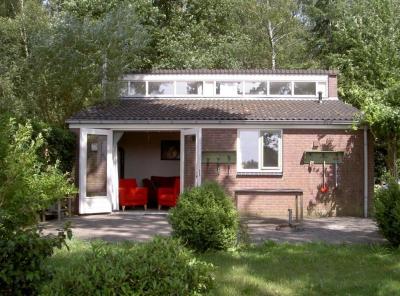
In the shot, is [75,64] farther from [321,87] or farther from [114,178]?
[321,87]

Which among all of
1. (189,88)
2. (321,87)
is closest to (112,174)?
(189,88)

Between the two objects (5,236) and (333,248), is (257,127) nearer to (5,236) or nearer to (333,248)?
(333,248)

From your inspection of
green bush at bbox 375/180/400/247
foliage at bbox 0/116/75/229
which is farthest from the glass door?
green bush at bbox 375/180/400/247

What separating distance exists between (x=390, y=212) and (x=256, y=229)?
12.8 ft

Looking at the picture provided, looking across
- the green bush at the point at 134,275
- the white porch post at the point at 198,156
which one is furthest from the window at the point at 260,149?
the green bush at the point at 134,275

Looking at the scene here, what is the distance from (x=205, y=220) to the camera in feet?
29.8

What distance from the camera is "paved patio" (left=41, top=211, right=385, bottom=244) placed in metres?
11.1

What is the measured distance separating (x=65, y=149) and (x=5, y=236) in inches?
427

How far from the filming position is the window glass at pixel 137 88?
20250 mm

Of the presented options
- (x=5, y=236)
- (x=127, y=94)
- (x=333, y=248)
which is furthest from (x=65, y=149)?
(x=5, y=236)

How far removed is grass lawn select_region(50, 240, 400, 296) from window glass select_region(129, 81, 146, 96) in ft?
35.4

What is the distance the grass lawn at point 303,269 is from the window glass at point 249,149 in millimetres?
6479

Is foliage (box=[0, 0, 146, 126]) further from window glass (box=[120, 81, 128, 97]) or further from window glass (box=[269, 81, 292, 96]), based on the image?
window glass (box=[269, 81, 292, 96])

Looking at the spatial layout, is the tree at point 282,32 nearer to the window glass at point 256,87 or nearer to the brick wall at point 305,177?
the window glass at point 256,87
